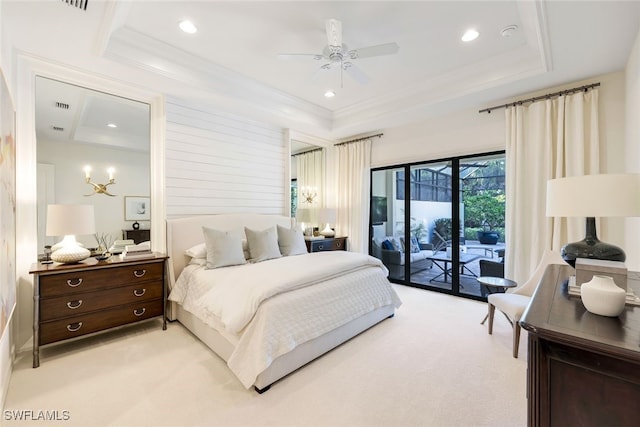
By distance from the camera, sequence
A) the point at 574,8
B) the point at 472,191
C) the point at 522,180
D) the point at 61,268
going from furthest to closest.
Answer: the point at 472,191
the point at 522,180
the point at 61,268
the point at 574,8

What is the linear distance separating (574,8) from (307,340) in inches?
129

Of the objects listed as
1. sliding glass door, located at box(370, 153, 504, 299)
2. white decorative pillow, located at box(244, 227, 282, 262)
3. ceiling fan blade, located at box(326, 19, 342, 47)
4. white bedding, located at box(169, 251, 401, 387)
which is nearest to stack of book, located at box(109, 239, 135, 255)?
white bedding, located at box(169, 251, 401, 387)

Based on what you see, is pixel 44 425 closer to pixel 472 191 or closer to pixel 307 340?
pixel 307 340

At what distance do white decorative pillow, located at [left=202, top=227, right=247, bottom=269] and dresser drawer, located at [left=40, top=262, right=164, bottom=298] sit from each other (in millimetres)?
563

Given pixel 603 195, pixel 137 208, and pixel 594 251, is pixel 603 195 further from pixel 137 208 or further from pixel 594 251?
pixel 137 208

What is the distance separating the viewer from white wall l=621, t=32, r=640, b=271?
2.37m

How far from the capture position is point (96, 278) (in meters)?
2.67

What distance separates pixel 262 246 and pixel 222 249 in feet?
1.69

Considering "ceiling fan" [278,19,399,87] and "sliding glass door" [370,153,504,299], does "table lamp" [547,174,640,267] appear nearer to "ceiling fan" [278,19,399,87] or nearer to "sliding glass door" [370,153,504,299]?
"ceiling fan" [278,19,399,87]

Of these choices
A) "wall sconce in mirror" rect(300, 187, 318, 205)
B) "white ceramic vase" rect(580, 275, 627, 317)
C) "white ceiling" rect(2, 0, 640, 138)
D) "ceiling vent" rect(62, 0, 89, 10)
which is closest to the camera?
"white ceramic vase" rect(580, 275, 627, 317)

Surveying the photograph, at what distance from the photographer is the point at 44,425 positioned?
174 centimetres

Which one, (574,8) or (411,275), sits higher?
(574,8)

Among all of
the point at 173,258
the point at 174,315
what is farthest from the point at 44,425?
the point at 173,258

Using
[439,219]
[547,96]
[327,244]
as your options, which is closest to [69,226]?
[327,244]
